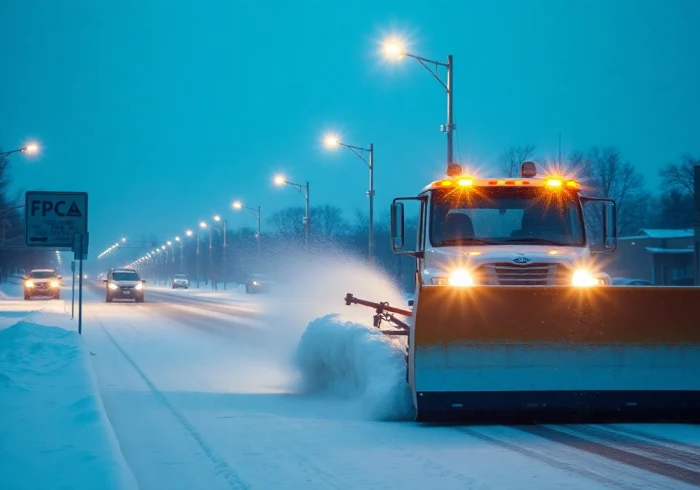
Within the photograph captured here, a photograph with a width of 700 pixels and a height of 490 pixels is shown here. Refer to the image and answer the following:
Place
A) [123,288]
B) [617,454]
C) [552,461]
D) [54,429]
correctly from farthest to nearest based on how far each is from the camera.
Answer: [123,288] → [54,429] → [617,454] → [552,461]

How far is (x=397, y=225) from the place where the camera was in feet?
38.6

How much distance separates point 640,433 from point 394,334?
3.69 metres

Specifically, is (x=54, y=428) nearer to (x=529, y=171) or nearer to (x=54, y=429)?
(x=54, y=429)

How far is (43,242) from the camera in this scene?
76.5ft

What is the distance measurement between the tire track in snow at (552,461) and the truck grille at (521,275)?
2.00 metres

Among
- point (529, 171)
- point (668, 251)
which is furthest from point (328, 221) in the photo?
point (529, 171)

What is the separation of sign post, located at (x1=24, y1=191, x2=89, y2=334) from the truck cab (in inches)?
531

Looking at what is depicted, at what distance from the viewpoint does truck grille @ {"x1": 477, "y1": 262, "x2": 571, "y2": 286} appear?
10.9 meters

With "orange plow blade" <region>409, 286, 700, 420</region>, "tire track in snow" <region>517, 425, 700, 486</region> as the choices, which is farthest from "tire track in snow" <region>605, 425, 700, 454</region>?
"tire track in snow" <region>517, 425, 700, 486</region>

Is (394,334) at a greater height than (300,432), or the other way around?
(394,334)

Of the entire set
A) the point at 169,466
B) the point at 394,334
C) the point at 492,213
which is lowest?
the point at 169,466

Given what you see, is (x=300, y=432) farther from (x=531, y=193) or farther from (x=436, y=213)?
(x=531, y=193)

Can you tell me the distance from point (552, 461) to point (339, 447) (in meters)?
2.05

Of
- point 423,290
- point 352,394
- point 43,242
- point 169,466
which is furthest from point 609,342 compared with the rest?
point 43,242
